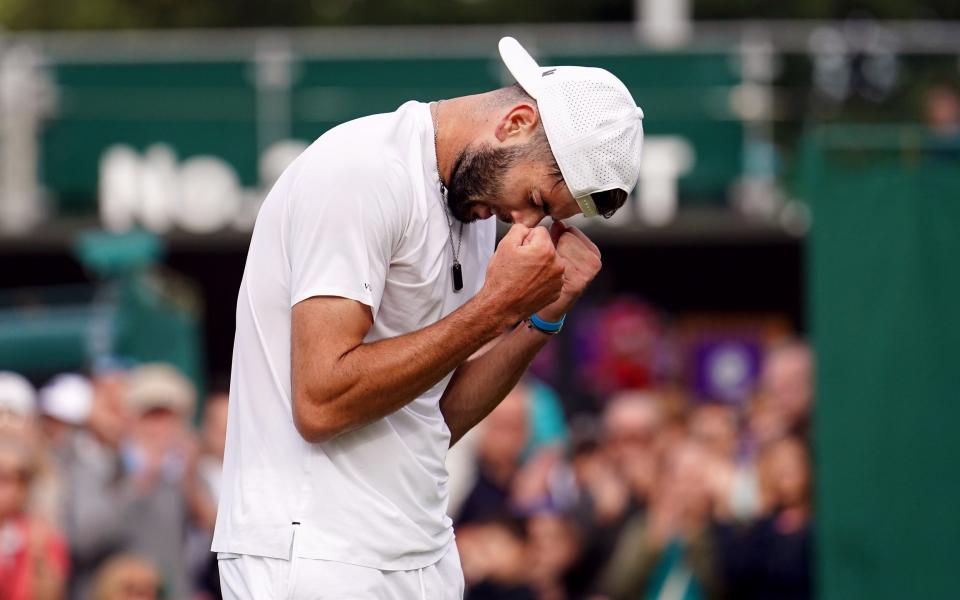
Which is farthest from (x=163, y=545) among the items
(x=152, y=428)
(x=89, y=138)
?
(x=89, y=138)

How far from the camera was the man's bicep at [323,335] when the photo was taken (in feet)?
11.4

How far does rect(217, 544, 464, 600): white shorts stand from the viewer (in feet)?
11.8

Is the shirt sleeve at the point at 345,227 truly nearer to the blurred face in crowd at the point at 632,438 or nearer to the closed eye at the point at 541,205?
the closed eye at the point at 541,205

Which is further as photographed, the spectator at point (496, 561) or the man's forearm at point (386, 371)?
the spectator at point (496, 561)

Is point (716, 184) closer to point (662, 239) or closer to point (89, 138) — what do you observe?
point (662, 239)

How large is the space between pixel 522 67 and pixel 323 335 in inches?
31.8

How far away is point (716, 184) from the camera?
50.9ft

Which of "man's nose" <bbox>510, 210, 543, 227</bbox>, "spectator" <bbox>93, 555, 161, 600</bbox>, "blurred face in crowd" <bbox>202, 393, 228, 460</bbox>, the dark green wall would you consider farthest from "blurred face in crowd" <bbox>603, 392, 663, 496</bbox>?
the dark green wall

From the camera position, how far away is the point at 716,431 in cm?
991

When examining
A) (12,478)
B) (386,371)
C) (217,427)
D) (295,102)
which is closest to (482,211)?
(386,371)

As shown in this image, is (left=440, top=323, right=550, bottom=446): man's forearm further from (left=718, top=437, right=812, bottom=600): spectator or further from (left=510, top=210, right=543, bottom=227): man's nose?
(left=718, top=437, right=812, bottom=600): spectator

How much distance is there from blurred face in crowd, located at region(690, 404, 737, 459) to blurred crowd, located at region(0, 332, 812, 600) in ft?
0.21

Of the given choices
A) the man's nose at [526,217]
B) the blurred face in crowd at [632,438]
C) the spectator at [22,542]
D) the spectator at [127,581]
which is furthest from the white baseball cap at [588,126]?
the blurred face in crowd at [632,438]

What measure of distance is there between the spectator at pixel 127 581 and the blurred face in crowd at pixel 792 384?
319 centimetres
